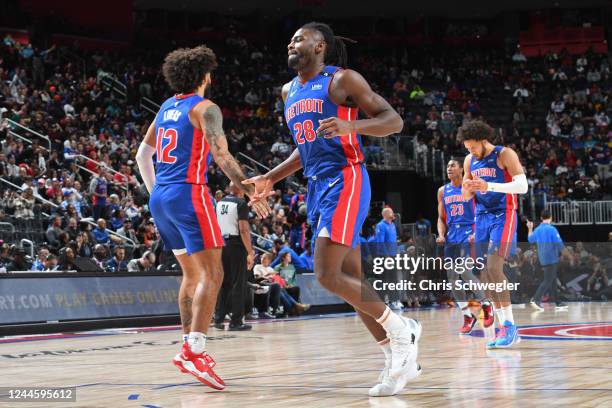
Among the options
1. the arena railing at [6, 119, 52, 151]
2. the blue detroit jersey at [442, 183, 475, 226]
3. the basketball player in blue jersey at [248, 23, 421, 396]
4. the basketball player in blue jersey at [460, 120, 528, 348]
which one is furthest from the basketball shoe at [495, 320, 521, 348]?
the arena railing at [6, 119, 52, 151]

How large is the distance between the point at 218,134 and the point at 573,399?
2884mm

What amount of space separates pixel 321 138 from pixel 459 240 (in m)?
6.34

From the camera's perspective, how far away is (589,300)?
20.5 meters

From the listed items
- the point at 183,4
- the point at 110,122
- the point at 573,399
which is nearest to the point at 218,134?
the point at 573,399

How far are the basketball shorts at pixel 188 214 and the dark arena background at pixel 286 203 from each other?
2.93 feet

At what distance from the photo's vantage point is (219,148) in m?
6.16

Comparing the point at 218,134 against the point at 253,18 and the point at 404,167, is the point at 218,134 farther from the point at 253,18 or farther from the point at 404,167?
the point at 253,18

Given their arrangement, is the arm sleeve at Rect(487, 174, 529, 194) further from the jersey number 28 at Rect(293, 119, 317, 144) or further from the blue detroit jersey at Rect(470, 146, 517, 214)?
the jersey number 28 at Rect(293, 119, 317, 144)

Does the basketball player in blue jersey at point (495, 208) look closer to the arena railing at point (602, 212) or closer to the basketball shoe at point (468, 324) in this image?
the basketball shoe at point (468, 324)

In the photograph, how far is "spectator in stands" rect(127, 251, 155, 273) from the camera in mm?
14906

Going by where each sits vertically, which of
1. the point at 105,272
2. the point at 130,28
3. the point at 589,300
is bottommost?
the point at 589,300

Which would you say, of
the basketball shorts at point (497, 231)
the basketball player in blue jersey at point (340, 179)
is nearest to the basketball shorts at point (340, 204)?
the basketball player in blue jersey at point (340, 179)

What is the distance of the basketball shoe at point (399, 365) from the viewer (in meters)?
5.42

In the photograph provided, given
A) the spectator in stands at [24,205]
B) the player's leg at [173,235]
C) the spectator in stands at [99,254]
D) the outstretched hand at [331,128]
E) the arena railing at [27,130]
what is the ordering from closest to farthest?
the outstretched hand at [331,128]
the player's leg at [173,235]
the spectator in stands at [99,254]
the spectator in stands at [24,205]
the arena railing at [27,130]
